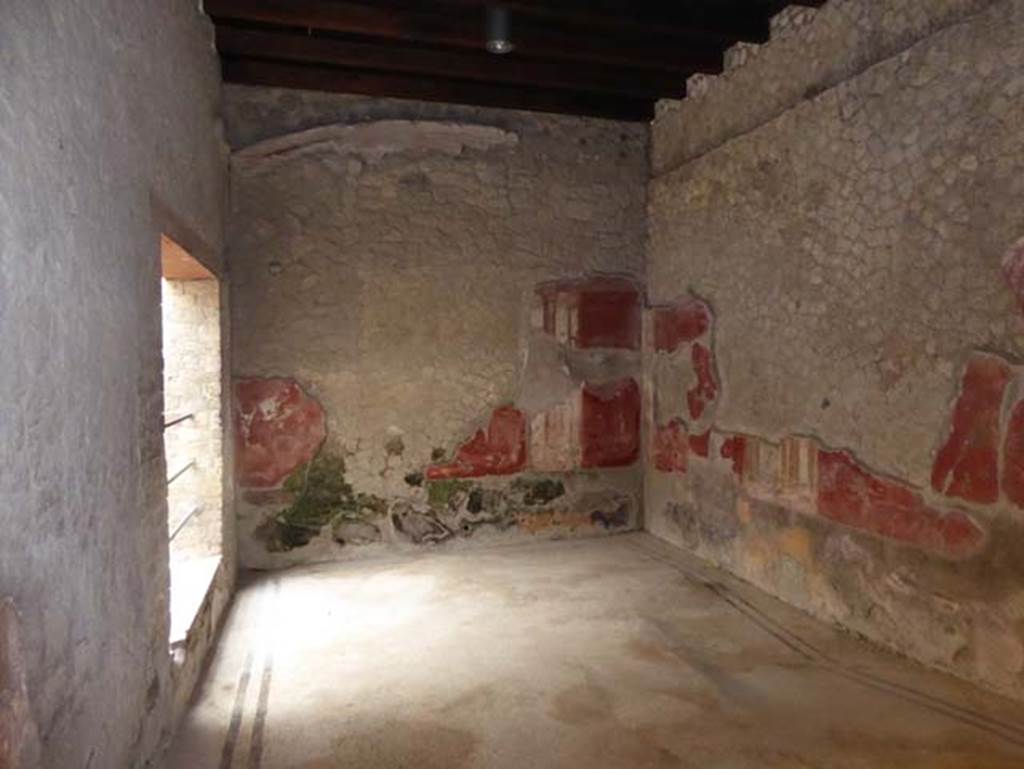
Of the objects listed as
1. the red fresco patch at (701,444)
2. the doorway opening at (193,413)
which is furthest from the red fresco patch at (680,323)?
the doorway opening at (193,413)

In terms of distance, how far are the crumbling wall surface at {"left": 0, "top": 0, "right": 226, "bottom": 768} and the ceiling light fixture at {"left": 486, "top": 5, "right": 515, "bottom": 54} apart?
133 cm

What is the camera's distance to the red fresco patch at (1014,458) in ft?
6.79

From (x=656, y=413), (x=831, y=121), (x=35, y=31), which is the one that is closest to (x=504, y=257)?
(x=656, y=413)

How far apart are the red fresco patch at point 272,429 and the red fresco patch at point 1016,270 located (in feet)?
9.94

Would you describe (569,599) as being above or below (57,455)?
below

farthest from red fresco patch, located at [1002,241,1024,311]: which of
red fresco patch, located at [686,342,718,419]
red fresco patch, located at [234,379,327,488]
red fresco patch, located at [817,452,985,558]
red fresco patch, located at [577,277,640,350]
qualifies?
red fresco patch, located at [234,379,327,488]

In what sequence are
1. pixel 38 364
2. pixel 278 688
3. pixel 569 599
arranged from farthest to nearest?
pixel 569 599 → pixel 278 688 → pixel 38 364

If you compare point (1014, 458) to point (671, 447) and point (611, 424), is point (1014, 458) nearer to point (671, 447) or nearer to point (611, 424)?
point (671, 447)

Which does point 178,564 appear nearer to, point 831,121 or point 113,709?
point 113,709

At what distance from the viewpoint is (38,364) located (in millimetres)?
1127

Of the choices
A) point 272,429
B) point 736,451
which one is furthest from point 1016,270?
point 272,429

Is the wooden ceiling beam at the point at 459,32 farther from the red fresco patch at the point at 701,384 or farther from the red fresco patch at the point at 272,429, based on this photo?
the red fresco patch at the point at 272,429

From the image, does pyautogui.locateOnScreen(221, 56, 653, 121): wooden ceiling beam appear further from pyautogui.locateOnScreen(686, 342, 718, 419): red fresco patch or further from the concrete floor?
the concrete floor

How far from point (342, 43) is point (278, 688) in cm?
272
